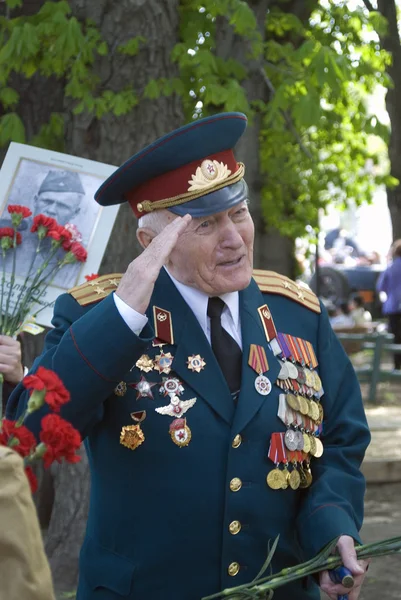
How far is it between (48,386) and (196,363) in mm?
826

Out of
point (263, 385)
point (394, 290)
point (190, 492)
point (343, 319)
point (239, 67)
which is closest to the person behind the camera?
point (190, 492)

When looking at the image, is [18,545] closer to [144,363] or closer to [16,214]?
[144,363]

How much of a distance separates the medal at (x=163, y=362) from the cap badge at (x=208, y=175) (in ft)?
1.45

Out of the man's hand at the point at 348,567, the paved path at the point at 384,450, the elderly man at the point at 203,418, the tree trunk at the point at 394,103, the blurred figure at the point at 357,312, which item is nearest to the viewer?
the man's hand at the point at 348,567

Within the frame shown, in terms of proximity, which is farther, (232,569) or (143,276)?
(232,569)

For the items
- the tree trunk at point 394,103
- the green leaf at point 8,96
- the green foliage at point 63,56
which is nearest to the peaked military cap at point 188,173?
the green foliage at point 63,56

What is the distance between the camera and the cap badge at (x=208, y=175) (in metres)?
3.11

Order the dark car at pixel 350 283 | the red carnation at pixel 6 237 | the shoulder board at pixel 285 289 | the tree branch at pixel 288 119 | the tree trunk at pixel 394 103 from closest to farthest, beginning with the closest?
the shoulder board at pixel 285 289
the red carnation at pixel 6 237
the tree branch at pixel 288 119
the tree trunk at pixel 394 103
the dark car at pixel 350 283

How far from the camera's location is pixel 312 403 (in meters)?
→ 3.20

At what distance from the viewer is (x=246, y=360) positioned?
3148 mm

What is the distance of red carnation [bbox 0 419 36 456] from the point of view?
226 cm

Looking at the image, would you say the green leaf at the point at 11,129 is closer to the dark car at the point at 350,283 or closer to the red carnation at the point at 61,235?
the red carnation at the point at 61,235

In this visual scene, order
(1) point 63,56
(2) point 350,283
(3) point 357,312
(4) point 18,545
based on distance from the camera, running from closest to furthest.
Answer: (4) point 18,545 → (1) point 63,56 → (3) point 357,312 → (2) point 350,283

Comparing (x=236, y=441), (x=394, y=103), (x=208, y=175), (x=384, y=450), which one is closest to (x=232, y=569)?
(x=236, y=441)
